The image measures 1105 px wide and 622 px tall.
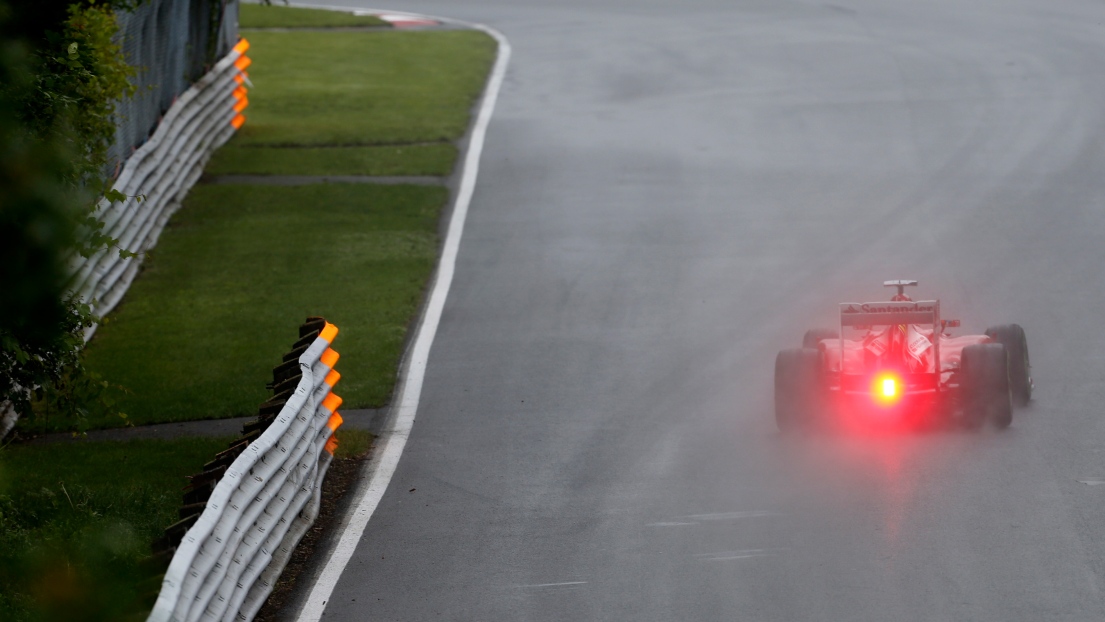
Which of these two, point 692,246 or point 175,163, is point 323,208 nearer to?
point 175,163

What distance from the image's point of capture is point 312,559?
934 cm

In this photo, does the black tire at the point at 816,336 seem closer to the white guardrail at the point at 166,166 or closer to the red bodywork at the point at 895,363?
the red bodywork at the point at 895,363

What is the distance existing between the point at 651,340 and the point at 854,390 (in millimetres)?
3088

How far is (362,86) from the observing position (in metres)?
26.9

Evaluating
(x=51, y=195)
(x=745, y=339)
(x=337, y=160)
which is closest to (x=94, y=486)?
(x=745, y=339)

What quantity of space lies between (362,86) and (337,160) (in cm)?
597

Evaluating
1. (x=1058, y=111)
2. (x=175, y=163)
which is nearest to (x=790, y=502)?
(x=175, y=163)

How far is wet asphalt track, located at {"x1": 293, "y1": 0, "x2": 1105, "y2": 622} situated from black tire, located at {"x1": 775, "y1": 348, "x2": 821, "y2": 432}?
0.24 metres

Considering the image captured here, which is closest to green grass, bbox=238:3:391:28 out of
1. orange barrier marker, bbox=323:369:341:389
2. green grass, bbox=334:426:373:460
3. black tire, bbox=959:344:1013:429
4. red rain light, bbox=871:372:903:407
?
green grass, bbox=334:426:373:460

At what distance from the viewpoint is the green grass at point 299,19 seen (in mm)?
34469

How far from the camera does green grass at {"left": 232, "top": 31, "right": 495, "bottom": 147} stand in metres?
23.1

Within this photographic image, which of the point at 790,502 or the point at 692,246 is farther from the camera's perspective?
the point at 692,246

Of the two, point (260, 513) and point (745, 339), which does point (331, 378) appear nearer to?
point (260, 513)

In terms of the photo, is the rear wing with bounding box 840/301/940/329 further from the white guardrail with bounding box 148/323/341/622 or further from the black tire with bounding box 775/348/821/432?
the white guardrail with bounding box 148/323/341/622
